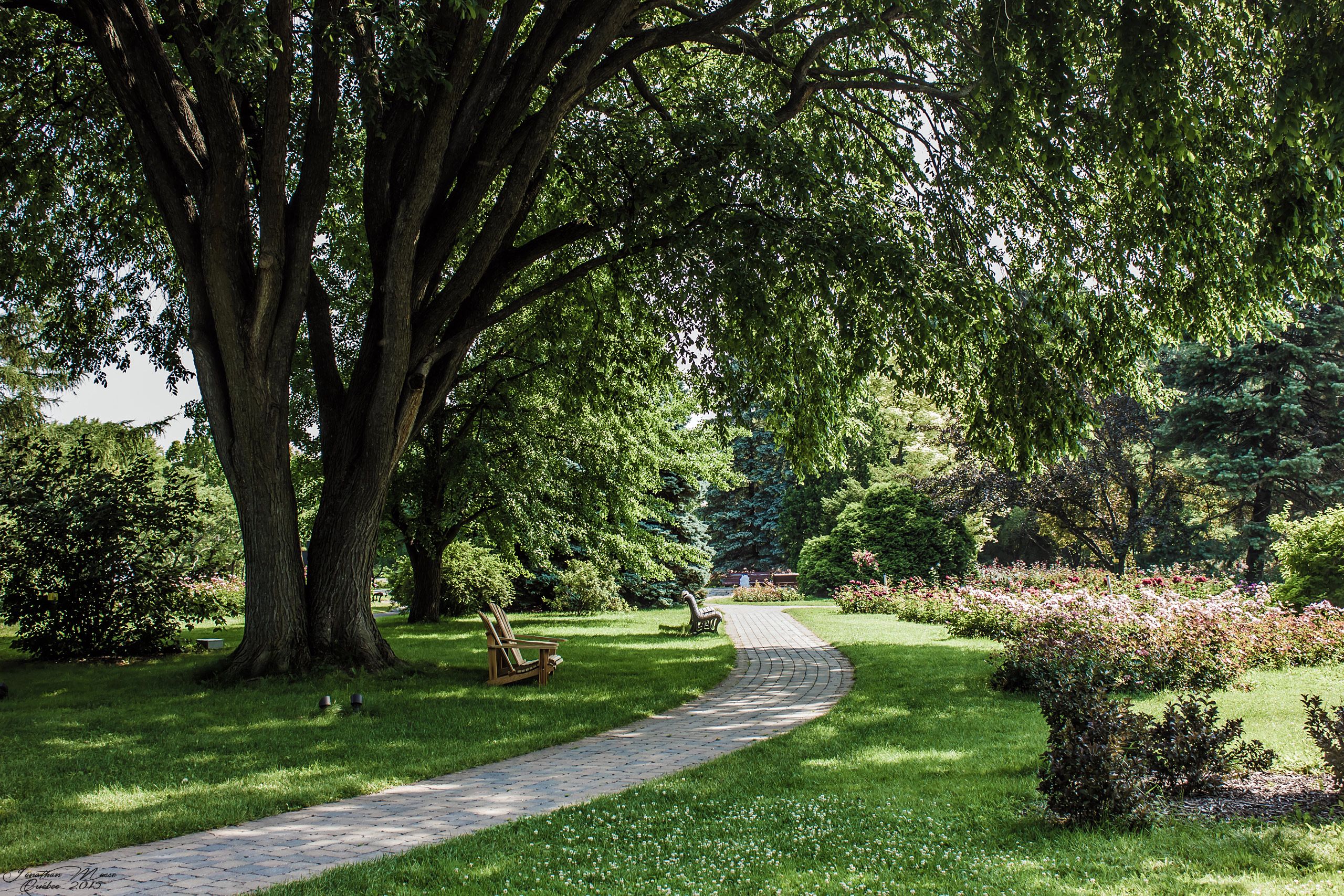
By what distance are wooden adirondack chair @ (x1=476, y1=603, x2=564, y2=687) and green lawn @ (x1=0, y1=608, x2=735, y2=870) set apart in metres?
0.22

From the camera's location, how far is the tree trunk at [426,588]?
1975 centimetres

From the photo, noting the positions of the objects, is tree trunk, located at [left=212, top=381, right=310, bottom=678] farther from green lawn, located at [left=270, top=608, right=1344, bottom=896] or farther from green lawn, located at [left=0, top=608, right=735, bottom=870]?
green lawn, located at [left=270, top=608, right=1344, bottom=896]

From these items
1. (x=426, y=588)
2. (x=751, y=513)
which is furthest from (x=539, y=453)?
(x=751, y=513)

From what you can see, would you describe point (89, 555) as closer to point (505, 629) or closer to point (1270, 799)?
point (505, 629)

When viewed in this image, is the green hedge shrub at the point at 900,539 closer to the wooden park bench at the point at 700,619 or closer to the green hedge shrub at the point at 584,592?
the green hedge shrub at the point at 584,592

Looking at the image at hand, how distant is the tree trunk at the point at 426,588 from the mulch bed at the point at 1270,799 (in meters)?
16.9

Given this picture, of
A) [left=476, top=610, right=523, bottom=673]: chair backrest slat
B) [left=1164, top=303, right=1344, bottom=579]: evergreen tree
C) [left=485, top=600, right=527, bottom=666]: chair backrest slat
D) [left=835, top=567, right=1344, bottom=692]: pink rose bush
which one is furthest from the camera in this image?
[left=1164, top=303, right=1344, bottom=579]: evergreen tree

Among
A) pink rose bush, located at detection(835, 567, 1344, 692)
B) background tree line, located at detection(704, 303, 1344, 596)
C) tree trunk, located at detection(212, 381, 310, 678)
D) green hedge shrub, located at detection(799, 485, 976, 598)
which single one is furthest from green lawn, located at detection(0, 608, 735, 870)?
green hedge shrub, located at detection(799, 485, 976, 598)

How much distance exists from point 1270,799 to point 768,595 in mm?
27668

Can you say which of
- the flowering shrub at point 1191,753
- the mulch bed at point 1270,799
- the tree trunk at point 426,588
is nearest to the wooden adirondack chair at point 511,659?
the flowering shrub at point 1191,753

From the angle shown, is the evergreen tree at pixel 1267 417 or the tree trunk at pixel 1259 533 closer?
the evergreen tree at pixel 1267 417

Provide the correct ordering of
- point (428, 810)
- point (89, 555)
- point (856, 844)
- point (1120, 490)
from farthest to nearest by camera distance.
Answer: point (1120, 490)
point (89, 555)
point (428, 810)
point (856, 844)

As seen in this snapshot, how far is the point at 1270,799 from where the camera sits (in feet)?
16.4

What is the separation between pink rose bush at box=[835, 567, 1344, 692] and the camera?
29.7 ft
